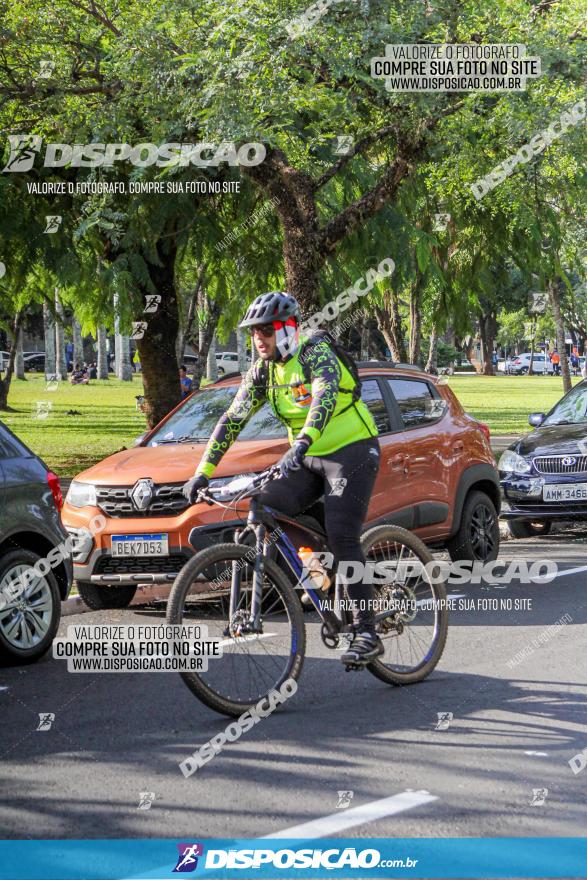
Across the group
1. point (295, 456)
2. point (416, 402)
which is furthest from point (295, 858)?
point (416, 402)

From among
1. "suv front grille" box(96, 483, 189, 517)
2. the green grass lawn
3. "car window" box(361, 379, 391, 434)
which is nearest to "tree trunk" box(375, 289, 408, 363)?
the green grass lawn

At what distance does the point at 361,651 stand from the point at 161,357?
46.5 ft

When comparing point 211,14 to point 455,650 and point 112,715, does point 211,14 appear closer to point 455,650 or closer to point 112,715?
point 455,650

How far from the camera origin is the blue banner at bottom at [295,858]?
435cm

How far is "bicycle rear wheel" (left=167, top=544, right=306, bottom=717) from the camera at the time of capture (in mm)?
6020

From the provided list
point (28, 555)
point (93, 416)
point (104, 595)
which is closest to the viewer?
point (28, 555)

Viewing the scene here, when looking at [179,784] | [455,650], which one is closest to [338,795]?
[179,784]

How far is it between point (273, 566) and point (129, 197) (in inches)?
486

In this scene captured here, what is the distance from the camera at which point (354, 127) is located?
1666cm

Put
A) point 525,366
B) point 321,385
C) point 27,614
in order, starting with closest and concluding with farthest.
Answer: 1. point 321,385
2. point 27,614
3. point 525,366

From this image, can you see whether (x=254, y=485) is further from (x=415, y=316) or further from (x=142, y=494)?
(x=415, y=316)

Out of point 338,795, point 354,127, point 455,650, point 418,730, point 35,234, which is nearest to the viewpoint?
point 338,795

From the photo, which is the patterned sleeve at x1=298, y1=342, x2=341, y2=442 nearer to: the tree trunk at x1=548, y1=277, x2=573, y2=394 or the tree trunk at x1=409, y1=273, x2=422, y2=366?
the tree trunk at x1=409, y1=273, x2=422, y2=366

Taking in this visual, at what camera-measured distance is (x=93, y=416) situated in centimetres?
3559
